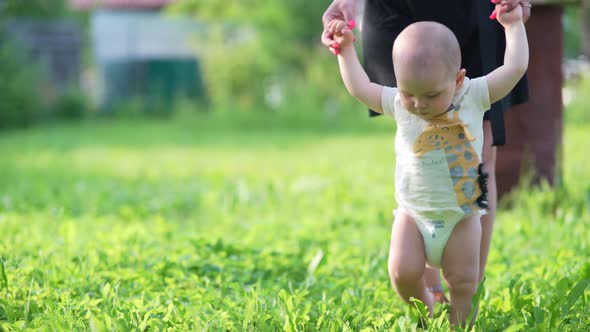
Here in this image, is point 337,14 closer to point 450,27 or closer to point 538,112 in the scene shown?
point 450,27

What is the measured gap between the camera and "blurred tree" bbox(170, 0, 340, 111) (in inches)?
571

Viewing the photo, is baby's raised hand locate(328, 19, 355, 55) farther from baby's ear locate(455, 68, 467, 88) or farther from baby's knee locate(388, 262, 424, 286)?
baby's knee locate(388, 262, 424, 286)

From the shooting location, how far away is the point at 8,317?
2463mm

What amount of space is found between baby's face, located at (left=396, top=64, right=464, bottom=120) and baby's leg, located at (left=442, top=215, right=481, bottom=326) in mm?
367

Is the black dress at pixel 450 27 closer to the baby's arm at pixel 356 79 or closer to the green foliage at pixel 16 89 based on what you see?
the baby's arm at pixel 356 79

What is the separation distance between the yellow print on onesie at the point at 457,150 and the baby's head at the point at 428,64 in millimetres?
79

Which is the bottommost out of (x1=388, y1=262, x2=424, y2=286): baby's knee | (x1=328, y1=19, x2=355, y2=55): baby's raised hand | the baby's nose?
(x1=388, y1=262, x2=424, y2=286): baby's knee

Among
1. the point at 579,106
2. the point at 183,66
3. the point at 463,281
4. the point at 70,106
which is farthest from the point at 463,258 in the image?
the point at 183,66

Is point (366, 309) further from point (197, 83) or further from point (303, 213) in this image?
point (197, 83)

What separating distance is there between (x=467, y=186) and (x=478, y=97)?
0.90 ft

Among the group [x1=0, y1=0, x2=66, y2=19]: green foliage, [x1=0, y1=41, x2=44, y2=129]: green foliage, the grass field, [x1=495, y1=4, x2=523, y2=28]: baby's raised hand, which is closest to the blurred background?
[x1=0, y1=41, x2=44, y2=129]: green foliage

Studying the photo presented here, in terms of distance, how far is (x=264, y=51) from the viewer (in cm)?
1457

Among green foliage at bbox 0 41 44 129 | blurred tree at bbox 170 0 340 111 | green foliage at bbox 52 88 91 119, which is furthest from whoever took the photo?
green foliage at bbox 52 88 91 119

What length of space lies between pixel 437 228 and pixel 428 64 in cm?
52
